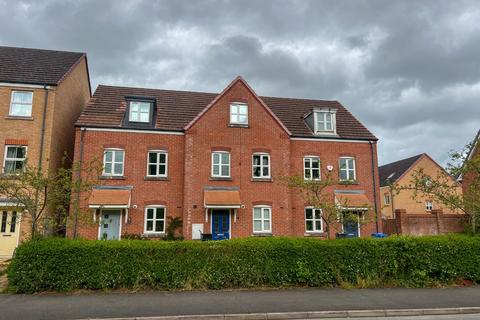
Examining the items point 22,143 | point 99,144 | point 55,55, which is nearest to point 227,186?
point 99,144

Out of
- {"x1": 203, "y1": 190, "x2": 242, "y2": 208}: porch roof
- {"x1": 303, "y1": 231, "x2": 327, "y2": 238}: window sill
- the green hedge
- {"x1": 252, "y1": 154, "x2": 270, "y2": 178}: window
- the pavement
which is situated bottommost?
the pavement

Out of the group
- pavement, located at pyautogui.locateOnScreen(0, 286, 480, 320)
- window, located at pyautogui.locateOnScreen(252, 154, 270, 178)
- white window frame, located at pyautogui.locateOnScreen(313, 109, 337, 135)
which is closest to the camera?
pavement, located at pyautogui.locateOnScreen(0, 286, 480, 320)

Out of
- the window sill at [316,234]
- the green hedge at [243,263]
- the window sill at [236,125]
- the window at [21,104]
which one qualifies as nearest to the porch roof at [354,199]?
the window sill at [316,234]

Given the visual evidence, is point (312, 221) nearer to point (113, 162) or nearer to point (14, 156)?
point (113, 162)

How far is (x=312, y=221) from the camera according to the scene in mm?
21812

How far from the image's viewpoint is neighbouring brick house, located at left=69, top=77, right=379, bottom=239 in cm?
1967

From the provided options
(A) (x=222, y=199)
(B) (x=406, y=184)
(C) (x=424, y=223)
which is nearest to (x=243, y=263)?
(A) (x=222, y=199)

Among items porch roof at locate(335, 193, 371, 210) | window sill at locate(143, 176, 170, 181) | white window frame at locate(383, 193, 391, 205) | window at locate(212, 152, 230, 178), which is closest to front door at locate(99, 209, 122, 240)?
window sill at locate(143, 176, 170, 181)

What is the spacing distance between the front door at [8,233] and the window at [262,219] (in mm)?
12623

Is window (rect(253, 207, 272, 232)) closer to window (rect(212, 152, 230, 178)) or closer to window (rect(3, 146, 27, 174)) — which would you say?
window (rect(212, 152, 230, 178))

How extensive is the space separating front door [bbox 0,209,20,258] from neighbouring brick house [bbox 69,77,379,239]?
9.62ft

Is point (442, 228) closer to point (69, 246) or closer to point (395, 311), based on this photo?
point (395, 311)

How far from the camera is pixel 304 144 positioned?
22.7 metres

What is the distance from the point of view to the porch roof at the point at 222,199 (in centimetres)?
1927
